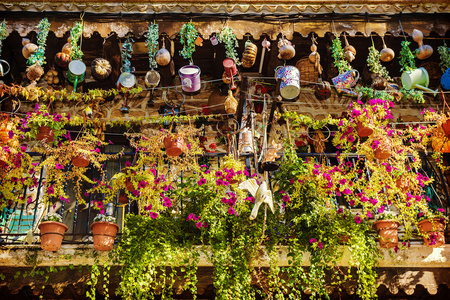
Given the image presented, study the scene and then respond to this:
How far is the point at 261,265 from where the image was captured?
4480 mm

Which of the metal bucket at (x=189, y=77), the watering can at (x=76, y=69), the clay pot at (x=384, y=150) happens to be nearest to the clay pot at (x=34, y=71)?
the watering can at (x=76, y=69)

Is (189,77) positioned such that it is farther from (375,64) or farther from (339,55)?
(375,64)

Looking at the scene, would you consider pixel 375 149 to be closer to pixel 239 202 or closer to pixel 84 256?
pixel 239 202

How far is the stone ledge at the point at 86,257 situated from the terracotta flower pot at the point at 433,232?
20cm

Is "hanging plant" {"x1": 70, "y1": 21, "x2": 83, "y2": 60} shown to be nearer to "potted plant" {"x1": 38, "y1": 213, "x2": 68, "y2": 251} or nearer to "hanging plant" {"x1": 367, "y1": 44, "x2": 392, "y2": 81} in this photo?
"potted plant" {"x1": 38, "y1": 213, "x2": 68, "y2": 251}

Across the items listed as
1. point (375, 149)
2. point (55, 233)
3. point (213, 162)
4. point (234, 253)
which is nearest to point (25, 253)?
point (55, 233)

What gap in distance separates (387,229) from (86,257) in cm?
319

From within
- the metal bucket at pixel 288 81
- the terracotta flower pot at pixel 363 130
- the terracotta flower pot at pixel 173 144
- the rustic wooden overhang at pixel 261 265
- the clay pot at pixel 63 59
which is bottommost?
the rustic wooden overhang at pixel 261 265

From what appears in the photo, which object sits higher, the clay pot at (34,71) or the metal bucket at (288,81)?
the clay pot at (34,71)

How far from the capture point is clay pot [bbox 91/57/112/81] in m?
5.81

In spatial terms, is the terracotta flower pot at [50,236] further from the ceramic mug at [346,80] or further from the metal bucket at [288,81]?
the ceramic mug at [346,80]

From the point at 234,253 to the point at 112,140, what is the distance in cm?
354

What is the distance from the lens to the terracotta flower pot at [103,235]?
171 inches

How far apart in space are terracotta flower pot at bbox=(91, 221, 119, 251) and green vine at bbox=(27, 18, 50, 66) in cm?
259
